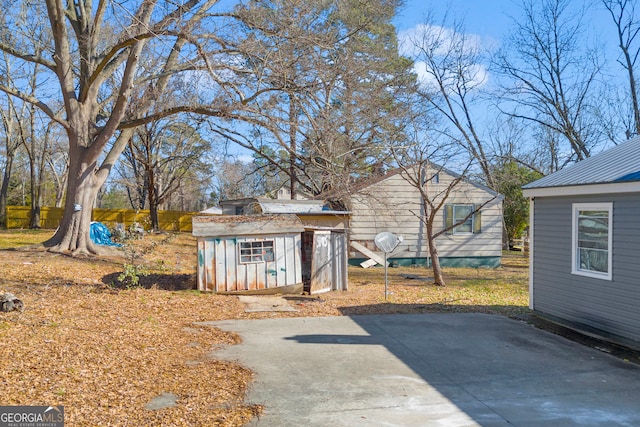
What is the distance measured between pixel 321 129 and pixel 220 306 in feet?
21.4

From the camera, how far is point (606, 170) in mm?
7773

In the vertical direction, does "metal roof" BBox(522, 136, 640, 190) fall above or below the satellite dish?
above

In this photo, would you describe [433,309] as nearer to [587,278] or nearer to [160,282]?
[587,278]

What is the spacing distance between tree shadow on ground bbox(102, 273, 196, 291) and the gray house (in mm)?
7523

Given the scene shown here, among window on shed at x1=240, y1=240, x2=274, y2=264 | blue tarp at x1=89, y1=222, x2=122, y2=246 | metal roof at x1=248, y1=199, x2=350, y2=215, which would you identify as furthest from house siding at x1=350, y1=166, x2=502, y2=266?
blue tarp at x1=89, y1=222, x2=122, y2=246

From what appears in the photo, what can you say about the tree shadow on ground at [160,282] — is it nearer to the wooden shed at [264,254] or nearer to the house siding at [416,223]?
the wooden shed at [264,254]

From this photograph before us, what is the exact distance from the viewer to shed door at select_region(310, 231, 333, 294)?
11719 mm

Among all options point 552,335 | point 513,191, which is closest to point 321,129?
point 552,335

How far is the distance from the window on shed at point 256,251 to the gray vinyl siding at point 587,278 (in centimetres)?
569

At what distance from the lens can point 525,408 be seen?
461 cm

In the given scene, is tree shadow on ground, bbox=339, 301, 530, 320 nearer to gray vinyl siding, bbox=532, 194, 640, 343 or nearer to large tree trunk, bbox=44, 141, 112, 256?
gray vinyl siding, bbox=532, 194, 640, 343

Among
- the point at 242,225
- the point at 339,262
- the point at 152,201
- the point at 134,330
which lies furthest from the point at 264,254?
the point at 152,201

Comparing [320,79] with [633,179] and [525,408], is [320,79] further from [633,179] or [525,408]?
[525,408]

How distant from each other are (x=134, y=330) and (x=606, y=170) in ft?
25.9
